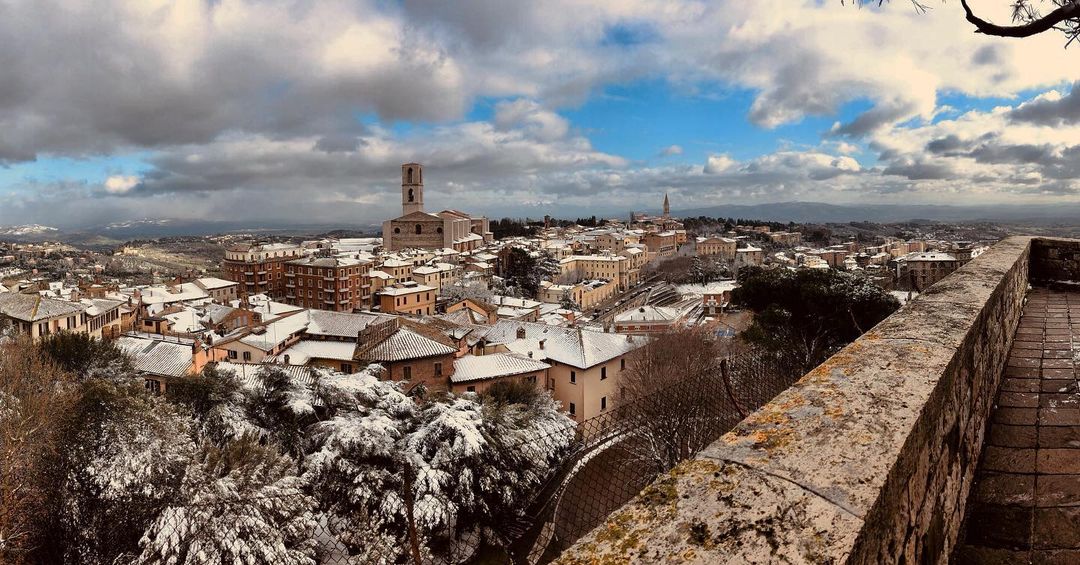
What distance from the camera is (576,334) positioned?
24.3 meters

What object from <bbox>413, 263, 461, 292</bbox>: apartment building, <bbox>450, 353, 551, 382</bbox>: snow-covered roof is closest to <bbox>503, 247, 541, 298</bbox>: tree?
<bbox>413, 263, 461, 292</bbox>: apartment building

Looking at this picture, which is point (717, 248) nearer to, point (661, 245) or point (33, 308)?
point (661, 245)

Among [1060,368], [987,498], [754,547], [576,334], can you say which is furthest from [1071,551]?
[576,334]

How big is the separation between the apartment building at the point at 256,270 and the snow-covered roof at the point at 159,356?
3161 cm

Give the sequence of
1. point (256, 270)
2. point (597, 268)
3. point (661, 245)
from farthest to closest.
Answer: point (661, 245) < point (597, 268) < point (256, 270)

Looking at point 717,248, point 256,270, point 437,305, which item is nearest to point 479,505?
point 437,305

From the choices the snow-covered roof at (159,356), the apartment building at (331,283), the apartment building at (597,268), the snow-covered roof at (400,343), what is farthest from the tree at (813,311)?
the apartment building at (597,268)

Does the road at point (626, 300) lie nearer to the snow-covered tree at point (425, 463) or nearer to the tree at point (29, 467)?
the snow-covered tree at point (425, 463)

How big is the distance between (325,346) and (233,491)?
14.7 m

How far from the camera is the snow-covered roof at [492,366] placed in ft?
65.5

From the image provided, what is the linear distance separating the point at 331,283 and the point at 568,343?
29.7m

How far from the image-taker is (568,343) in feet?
77.7

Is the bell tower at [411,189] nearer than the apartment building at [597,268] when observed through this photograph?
No

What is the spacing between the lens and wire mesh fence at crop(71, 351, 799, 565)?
7047 millimetres
